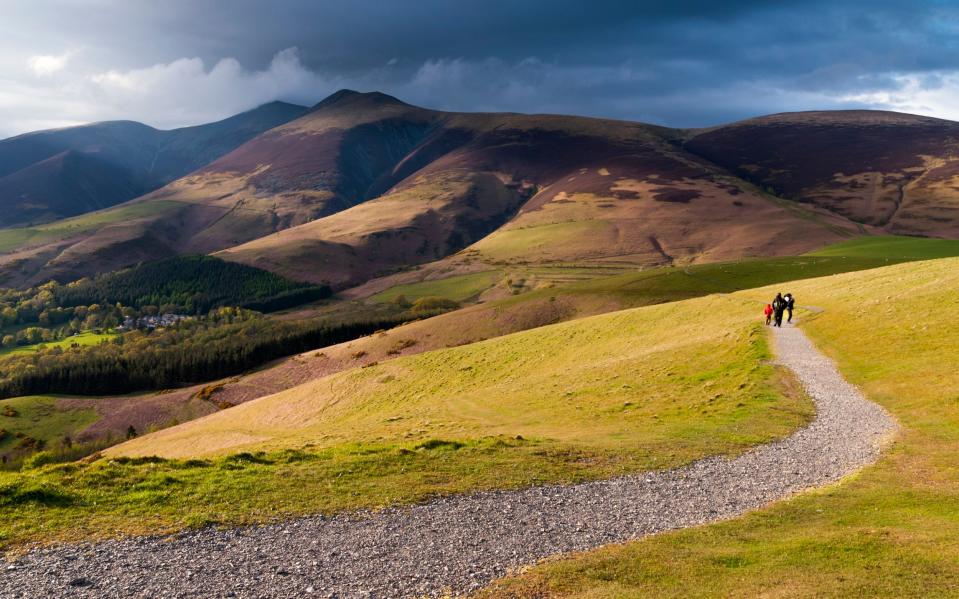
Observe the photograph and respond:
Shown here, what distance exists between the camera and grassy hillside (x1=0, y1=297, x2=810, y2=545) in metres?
18.5

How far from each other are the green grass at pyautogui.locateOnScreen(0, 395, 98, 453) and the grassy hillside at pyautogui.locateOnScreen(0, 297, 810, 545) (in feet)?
179

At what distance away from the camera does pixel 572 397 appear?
40125 millimetres

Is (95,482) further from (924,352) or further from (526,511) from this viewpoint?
(924,352)

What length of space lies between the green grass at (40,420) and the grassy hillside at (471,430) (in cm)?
5467

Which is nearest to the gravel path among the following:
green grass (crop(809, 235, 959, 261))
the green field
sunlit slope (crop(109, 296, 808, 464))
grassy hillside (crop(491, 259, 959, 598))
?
grassy hillside (crop(491, 259, 959, 598))

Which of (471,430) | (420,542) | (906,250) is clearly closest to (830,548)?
(420,542)

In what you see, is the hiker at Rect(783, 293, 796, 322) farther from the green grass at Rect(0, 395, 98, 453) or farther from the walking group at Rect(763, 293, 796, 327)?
the green grass at Rect(0, 395, 98, 453)

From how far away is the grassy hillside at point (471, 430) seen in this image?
60.6 ft

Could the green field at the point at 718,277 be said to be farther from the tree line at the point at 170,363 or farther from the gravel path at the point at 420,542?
the gravel path at the point at 420,542

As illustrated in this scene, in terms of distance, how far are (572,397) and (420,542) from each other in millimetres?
25670

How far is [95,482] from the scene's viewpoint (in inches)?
773

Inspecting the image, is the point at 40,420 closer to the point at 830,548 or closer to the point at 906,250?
the point at 830,548

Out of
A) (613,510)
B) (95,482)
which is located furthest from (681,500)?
(95,482)

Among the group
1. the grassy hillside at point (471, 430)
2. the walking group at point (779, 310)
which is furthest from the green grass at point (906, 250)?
the grassy hillside at point (471, 430)
